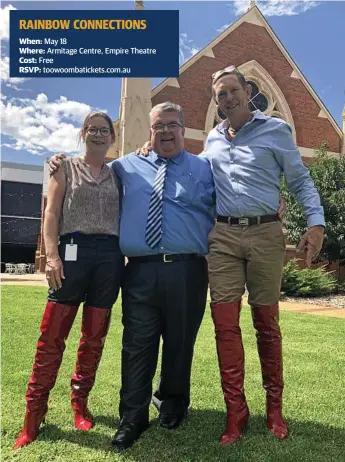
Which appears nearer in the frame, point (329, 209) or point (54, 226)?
point (54, 226)

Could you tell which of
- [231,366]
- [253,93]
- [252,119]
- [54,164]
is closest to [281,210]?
[252,119]

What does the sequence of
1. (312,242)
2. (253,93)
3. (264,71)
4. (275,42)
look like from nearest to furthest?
(312,242)
(264,71)
(253,93)
(275,42)

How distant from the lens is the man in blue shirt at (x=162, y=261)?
10.2ft

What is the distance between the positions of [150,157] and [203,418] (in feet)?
6.80

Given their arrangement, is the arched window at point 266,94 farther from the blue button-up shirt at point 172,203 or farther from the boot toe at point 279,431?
the boot toe at point 279,431

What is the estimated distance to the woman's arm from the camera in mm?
3016

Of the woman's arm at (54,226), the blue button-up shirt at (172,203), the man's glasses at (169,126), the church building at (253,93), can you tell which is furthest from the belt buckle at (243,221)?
the church building at (253,93)

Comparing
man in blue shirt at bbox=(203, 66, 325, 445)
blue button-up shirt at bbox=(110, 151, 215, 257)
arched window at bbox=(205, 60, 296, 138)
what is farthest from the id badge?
arched window at bbox=(205, 60, 296, 138)

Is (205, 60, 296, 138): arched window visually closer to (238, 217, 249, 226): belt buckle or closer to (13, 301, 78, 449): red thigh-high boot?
(238, 217, 249, 226): belt buckle

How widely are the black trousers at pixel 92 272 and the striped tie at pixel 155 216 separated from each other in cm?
27

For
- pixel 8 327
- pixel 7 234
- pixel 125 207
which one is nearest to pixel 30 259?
pixel 7 234

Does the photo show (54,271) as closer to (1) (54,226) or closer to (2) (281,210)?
(1) (54,226)

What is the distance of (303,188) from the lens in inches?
128

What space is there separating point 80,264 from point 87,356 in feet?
2.26
